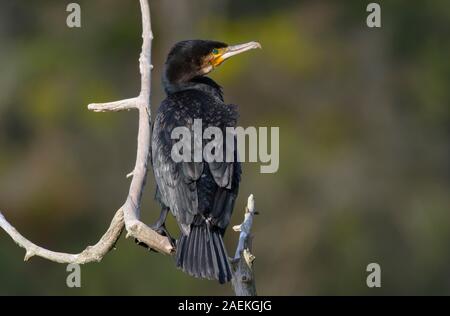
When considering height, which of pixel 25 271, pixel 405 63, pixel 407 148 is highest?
pixel 405 63

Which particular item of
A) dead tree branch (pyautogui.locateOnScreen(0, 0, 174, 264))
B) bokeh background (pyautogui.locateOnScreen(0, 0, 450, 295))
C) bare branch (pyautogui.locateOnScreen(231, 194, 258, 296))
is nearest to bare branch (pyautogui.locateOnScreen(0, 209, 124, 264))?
dead tree branch (pyautogui.locateOnScreen(0, 0, 174, 264))

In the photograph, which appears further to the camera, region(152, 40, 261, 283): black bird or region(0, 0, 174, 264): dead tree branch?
region(152, 40, 261, 283): black bird

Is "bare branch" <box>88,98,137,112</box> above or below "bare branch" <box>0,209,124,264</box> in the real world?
above

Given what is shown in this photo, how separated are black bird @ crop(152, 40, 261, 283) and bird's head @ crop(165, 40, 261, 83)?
12cm

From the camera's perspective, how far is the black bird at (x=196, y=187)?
18.5 ft

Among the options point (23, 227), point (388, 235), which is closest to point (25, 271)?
point (23, 227)

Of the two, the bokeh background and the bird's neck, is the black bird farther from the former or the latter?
the bokeh background

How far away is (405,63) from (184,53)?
36.3 feet

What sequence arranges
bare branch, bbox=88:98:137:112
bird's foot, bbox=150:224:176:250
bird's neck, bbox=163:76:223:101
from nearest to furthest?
bird's foot, bbox=150:224:176:250 → bare branch, bbox=88:98:137:112 → bird's neck, bbox=163:76:223:101

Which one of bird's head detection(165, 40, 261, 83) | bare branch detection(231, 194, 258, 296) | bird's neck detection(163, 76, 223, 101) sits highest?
bird's head detection(165, 40, 261, 83)

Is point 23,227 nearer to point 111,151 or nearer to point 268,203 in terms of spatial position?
point 111,151

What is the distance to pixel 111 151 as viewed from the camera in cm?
1595

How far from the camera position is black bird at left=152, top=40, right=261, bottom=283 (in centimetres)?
563

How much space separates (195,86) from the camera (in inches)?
257
